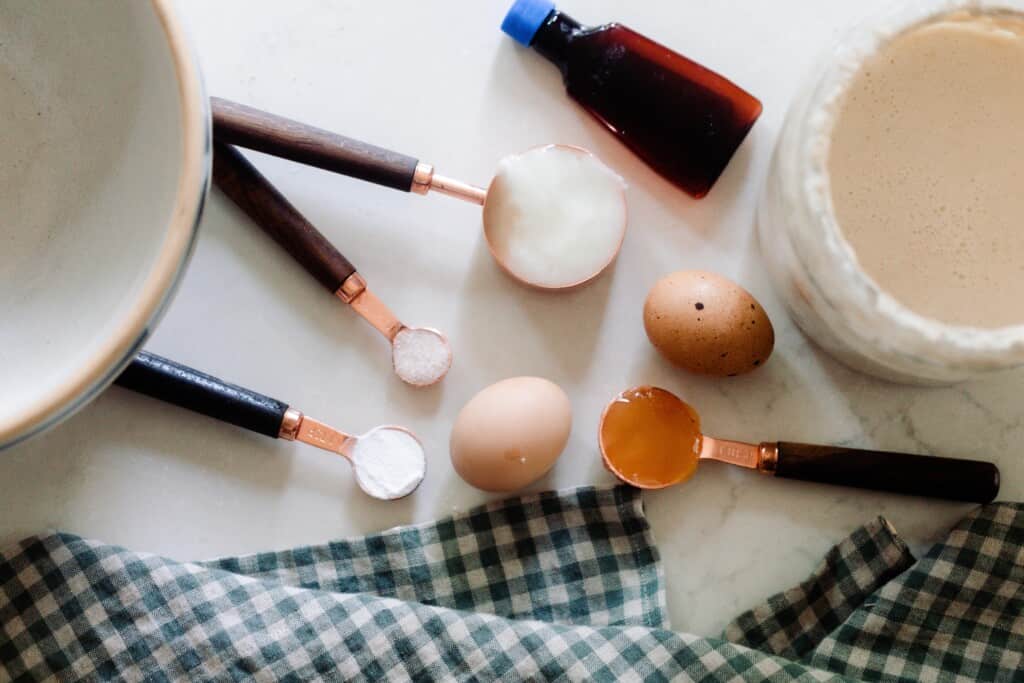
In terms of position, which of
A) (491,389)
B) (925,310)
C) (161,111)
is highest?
(925,310)

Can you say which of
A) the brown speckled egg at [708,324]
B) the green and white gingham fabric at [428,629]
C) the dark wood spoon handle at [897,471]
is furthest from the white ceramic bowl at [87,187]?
the dark wood spoon handle at [897,471]

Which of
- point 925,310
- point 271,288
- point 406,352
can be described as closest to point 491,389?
point 406,352

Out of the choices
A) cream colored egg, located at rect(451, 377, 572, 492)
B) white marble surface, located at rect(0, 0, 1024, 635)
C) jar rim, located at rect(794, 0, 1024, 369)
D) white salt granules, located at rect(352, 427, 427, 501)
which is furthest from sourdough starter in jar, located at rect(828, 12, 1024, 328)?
white salt granules, located at rect(352, 427, 427, 501)

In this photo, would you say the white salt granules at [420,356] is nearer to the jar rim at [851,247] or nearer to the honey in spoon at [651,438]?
the honey in spoon at [651,438]

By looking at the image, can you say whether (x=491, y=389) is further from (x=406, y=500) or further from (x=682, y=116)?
(x=682, y=116)

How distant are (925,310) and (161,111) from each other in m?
0.50

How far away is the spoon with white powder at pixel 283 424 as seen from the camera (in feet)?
2.40

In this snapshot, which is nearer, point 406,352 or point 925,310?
point 925,310

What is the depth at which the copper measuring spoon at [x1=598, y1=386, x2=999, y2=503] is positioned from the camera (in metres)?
0.73

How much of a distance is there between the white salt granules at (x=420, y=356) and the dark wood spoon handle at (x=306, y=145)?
0.11 m

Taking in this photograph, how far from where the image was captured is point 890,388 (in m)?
0.76

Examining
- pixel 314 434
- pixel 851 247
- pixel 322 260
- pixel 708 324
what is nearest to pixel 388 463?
pixel 314 434

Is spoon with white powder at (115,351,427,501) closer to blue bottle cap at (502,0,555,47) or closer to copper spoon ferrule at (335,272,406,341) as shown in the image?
copper spoon ferrule at (335,272,406,341)

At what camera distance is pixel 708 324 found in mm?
696
